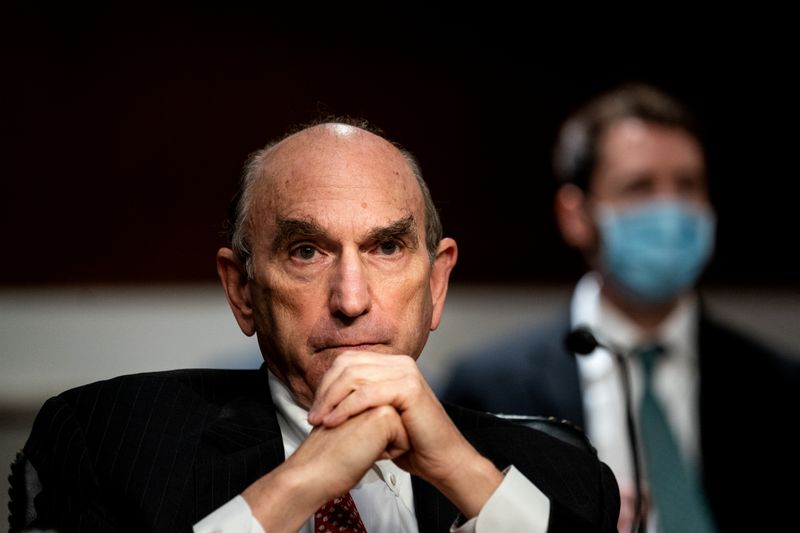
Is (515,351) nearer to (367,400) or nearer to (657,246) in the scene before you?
(657,246)

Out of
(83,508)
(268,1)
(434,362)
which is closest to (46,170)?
(268,1)

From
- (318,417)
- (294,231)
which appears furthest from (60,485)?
(294,231)

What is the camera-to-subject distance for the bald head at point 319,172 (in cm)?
180

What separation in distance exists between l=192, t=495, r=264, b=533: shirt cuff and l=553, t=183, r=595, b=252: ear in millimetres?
2511

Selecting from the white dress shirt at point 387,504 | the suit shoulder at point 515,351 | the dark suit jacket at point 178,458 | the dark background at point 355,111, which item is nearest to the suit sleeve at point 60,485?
the dark suit jacket at point 178,458

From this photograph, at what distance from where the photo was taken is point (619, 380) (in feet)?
10.4

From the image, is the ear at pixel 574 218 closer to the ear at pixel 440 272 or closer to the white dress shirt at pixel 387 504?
the ear at pixel 440 272

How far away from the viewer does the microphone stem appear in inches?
74.6

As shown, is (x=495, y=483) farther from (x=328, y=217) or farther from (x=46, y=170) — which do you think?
(x=46, y=170)

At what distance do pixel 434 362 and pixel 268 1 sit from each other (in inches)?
61.1

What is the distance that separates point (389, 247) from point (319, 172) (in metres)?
0.18

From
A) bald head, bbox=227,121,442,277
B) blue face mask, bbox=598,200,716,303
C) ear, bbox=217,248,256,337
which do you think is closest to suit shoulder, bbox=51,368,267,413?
ear, bbox=217,248,256,337

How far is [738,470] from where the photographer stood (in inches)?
130

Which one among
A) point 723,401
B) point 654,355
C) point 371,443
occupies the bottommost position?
point 723,401
